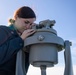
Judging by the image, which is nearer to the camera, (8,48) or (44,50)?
(44,50)

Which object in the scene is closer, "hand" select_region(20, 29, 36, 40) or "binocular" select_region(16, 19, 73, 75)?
"binocular" select_region(16, 19, 73, 75)

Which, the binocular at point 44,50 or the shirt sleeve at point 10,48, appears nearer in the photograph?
the binocular at point 44,50

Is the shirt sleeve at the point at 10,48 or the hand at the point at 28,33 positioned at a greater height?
the hand at the point at 28,33

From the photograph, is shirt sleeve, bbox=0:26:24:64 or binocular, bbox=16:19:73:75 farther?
shirt sleeve, bbox=0:26:24:64

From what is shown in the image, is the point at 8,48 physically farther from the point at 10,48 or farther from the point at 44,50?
the point at 44,50

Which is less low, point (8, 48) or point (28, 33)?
point (28, 33)

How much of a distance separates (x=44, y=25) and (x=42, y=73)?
1.56ft

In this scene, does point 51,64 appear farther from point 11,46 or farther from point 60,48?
point 11,46

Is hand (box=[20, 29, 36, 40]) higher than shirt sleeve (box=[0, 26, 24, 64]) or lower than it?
higher

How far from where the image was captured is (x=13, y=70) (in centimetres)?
294

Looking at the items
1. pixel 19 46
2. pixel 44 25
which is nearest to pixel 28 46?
pixel 19 46

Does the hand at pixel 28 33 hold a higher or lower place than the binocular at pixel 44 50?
higher

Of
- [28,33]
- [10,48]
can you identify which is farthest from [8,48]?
[28,33]

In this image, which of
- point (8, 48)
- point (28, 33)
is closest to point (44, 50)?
point (28, 33)
